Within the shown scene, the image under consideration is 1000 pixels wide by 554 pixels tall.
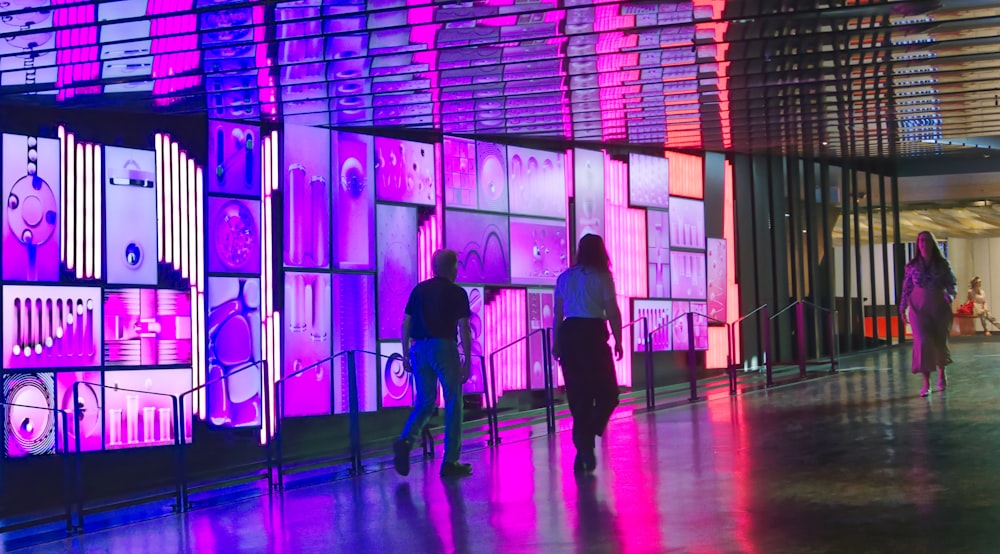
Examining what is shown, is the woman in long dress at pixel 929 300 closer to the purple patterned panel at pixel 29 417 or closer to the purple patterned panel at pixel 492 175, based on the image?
the purple patterned panel at pixel 492 175

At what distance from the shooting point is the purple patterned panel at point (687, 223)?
17047 millimetres

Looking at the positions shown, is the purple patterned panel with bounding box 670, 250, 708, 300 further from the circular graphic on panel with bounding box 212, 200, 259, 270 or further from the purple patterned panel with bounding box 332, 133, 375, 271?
the circular graphic on panel with bounding box 212, 200, 259, 270

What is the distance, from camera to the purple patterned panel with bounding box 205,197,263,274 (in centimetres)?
1068

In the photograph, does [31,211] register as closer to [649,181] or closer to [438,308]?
[438,308]

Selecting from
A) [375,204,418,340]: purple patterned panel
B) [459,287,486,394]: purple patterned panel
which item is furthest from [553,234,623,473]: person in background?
[459,287,486,394]: purple patterned panel

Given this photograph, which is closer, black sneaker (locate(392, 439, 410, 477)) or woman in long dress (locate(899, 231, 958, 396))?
black sneaker (locate(392, 439, 410, 477))

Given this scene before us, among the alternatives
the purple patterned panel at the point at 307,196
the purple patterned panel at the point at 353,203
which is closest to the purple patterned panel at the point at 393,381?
the purple patterned panel at the point at 353,203

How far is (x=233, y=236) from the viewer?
10859 mm

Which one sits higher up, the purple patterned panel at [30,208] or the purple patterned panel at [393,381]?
the purple patterned panel at [30,208]

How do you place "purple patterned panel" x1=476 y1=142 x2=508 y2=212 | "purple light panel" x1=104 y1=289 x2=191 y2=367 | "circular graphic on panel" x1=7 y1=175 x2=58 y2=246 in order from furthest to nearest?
"purple patterned panel" x1=476 y1=142 x2=508 y2=212 < "purple light panel" x1=104 y1=289 x2=191 y2=367 < "circular graphic on panel" x1=7 y1=175 x2=58 y2=246

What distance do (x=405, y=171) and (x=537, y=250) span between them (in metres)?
2.55

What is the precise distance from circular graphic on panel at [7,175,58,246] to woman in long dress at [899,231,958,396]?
792 centimetres

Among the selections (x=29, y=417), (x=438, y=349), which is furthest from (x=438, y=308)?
(x=29, y=417)

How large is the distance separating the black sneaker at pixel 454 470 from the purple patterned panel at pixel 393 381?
4.50m
